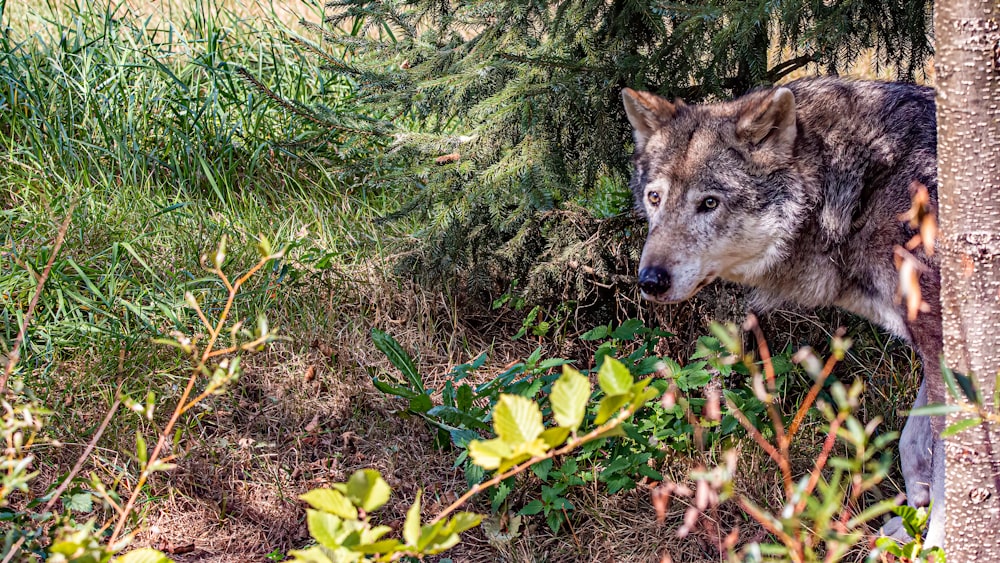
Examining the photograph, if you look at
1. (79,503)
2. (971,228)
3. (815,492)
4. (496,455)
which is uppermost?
(971,228)

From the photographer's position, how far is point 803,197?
141 inches

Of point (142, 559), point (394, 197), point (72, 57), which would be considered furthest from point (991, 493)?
point (72, 57)

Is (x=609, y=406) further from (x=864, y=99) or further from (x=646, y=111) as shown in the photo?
(x=864, y=99)

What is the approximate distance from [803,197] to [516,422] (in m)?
2.37

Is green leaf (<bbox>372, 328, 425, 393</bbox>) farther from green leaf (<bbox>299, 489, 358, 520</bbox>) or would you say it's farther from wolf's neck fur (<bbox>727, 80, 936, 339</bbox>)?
green leaf (<bbox>299, 489, 358, 520</bbox>)

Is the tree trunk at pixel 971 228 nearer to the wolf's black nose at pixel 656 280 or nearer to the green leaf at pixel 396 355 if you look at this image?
the wolf's black nose at pixel 656 280

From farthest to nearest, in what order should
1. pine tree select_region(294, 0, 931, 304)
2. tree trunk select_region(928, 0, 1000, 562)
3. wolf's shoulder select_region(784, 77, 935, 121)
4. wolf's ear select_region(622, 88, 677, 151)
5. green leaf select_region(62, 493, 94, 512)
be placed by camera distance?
pine tree select_region(294, 0, 931, 304)
wolf's ear select_region(622, 88, 677, 151)
wolf's shoulder select_region(784, 77, 935, 121)
green leaf select_region(62, 493, 94, 512)
tree trunk select_region(928, 0, 1000, 562)

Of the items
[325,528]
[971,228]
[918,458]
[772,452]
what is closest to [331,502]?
[325,528]

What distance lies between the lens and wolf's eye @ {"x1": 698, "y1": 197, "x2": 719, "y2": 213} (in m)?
3.60

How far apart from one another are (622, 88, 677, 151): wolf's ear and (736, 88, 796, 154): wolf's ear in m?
0.33

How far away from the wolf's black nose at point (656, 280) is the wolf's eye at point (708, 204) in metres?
0.37

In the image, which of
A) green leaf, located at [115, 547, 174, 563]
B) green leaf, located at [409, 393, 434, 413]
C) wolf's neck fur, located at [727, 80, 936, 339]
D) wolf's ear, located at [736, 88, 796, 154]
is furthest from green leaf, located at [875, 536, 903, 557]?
green leaf, located at [115, 547, 174, 563]

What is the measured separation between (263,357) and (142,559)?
8.82 ft

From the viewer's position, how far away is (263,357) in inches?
171
